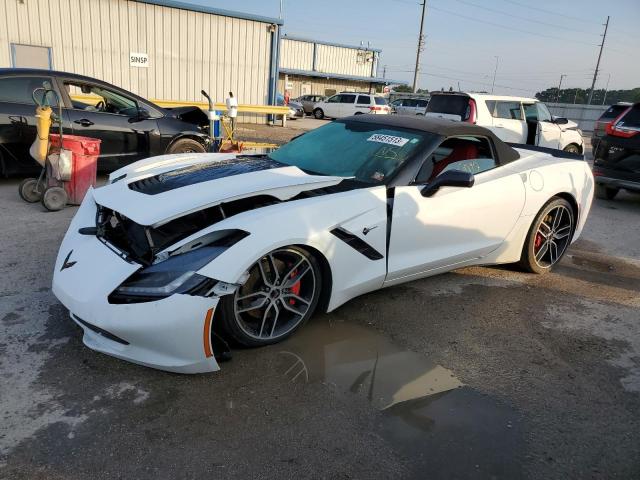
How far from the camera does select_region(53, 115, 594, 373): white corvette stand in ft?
8.55

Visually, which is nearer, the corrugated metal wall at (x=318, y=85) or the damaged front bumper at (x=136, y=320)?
the damaged front bumper at (x=136, y=320)

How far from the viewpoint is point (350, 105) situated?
2669 cm

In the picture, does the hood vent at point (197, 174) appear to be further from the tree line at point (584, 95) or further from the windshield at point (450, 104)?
the tree line at point (584, 95)

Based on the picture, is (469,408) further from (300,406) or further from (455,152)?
(455,152)

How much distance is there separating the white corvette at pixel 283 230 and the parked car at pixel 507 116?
243 inches

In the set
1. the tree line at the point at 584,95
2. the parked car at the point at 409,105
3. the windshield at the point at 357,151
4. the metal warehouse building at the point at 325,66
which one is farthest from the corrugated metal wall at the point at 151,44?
the tree line at the point at 584,95

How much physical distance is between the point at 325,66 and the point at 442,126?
40740 mm

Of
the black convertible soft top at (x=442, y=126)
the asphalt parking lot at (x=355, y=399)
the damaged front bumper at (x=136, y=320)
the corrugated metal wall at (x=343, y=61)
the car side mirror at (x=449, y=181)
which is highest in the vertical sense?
the corrugated metal wall at (x=343, y=61)

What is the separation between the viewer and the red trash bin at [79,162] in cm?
593

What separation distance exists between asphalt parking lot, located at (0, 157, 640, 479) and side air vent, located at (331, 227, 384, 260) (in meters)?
0.53

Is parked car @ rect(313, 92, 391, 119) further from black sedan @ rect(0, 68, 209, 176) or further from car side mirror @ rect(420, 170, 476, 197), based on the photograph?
car side mirror @ rect(420, 170, 476, 197)

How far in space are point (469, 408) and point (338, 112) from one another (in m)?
26.4

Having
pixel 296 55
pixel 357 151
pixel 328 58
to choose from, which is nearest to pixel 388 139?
pixel 357 151

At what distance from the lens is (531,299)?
4184 mm
